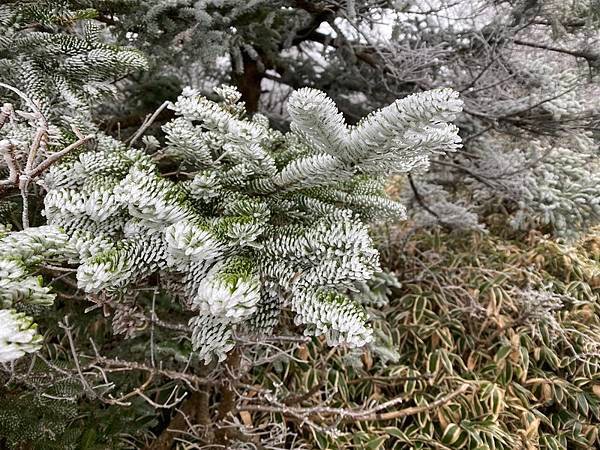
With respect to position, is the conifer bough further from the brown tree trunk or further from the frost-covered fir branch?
the brown tree trunk

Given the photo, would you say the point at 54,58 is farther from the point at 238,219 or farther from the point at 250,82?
the point at 250,82

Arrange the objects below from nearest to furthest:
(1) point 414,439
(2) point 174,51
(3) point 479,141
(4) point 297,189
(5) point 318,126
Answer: (5) point 318,126 < (4) point 297,189 < (2) point 174,51 < (1) point 414,439 < (3) point 479,141

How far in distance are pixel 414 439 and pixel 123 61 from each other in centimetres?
116

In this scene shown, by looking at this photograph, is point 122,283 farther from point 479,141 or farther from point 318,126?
point 479,141

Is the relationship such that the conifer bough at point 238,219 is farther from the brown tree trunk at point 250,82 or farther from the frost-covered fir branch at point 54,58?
the brown tree trunk at point 250,82

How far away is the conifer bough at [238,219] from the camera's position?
1.41 ft

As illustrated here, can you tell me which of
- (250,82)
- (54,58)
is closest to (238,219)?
(54,58)

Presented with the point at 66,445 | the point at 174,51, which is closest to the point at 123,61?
the point at 174,51

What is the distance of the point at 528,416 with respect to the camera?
137 centimetres

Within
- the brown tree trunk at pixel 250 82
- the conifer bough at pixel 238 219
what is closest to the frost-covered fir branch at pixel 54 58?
the conifer bough at pixel 238 219

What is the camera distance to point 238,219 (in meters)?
→ 0.52

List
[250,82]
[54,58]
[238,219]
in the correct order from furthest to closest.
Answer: [250,82] → [54,58] → [238,219]

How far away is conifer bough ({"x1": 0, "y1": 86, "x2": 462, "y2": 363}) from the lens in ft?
1.41

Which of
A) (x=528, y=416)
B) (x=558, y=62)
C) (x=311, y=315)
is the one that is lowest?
(x=528, y=416)
